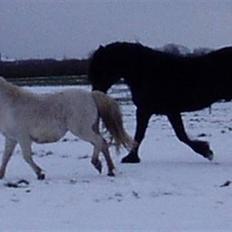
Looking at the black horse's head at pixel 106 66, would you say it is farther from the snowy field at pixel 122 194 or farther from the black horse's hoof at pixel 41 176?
the black horse's hoof at pixel 41 176

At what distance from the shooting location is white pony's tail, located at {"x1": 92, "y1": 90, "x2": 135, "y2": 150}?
9.29m

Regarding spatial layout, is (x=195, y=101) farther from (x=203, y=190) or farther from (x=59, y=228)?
(x=59, y=228)

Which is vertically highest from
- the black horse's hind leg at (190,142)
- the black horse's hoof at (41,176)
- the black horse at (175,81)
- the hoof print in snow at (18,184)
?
the black horse at (175,81)

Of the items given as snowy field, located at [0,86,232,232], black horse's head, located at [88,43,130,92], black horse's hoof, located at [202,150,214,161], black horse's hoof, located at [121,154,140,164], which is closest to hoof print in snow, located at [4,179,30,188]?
snowy field, located at [0,86,232,232]

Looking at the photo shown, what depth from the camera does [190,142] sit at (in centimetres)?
1108

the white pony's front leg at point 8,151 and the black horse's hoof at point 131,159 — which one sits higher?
the white pony's front leg at point 8,151

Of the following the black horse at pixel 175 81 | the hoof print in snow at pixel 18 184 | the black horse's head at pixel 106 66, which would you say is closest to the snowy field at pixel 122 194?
the hoof print in snow at pixel 18 184

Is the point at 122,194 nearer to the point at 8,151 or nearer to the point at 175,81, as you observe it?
the point at 8,151

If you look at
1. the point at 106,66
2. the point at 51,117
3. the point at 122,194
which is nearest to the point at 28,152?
the point at 51,117

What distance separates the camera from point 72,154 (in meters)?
11.6

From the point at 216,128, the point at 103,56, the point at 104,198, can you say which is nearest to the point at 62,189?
the point at 104,198

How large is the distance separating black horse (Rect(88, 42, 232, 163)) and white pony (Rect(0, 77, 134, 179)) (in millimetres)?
1541

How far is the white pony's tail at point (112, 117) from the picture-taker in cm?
929

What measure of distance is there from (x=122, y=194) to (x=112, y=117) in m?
1.70
